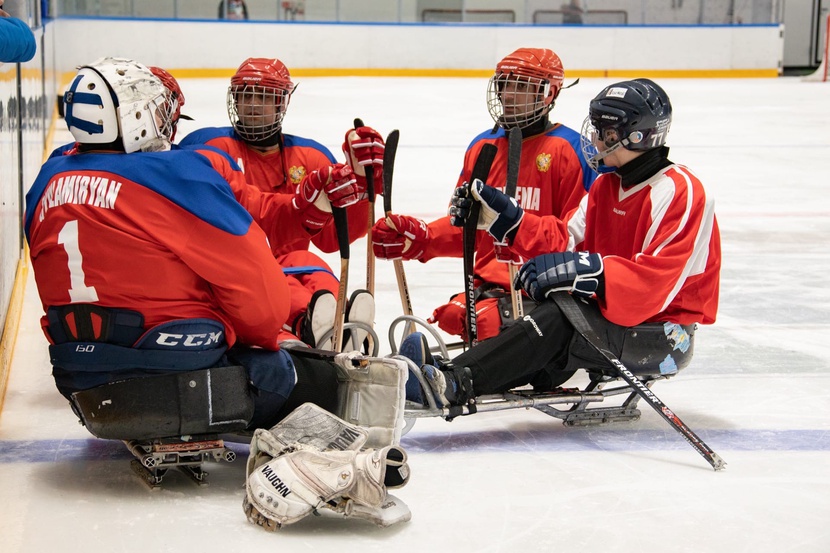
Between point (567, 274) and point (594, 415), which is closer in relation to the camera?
point (567, 274)

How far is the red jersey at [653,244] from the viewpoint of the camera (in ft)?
10.6

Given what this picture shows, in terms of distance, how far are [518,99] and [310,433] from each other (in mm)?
1531

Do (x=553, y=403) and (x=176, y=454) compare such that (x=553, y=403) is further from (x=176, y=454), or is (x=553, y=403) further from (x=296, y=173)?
(x=296, y=173)

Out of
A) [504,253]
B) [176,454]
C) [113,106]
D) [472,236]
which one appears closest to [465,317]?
[504,253]

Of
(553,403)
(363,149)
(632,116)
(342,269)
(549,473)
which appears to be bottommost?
(549,473)

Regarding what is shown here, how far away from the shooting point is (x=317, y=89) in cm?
1571

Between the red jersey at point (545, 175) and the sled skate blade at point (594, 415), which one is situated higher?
the red jersey at point (545, 175)

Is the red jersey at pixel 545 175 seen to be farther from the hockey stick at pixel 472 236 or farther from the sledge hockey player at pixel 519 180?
the hockey stick at pixel 472 236

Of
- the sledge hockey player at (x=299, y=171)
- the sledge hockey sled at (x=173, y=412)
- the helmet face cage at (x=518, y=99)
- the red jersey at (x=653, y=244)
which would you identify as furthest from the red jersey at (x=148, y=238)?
the helmet face cage at (x=518, y=99)

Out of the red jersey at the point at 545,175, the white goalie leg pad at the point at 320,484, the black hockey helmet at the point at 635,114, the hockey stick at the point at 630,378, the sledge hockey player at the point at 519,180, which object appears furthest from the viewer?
the red jersey at the point at 545,175

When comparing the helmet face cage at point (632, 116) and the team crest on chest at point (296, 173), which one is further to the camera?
the team crest on chest at point (296, 173)

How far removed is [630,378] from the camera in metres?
3.18

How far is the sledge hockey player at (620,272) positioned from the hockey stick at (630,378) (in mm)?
30

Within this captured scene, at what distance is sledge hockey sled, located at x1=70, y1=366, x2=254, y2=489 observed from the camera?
9.09 ft
